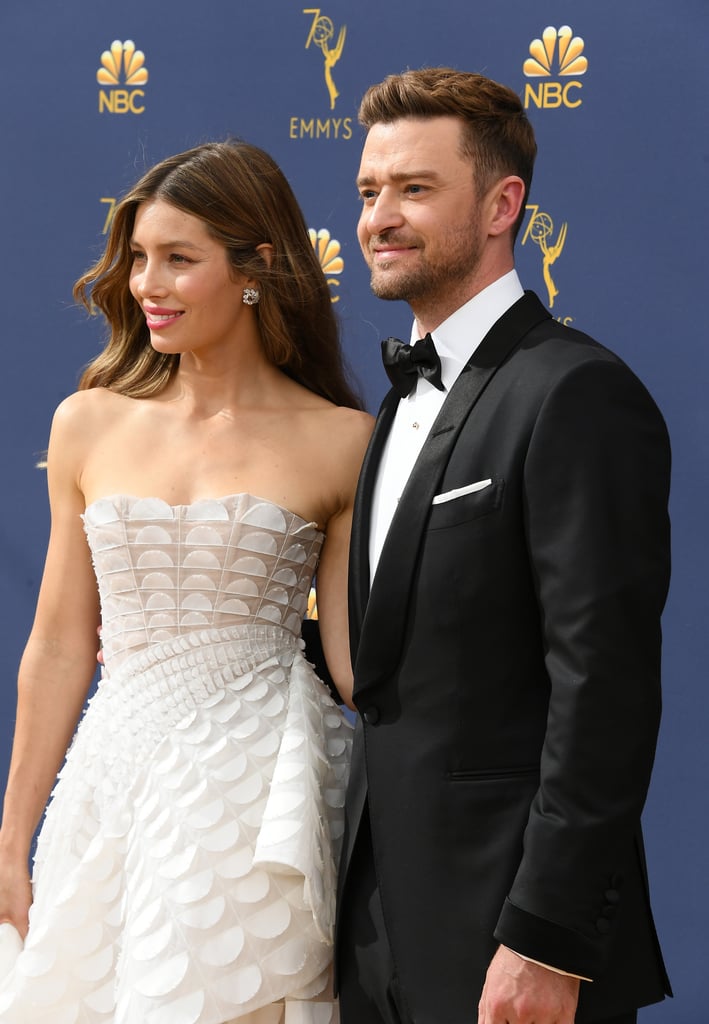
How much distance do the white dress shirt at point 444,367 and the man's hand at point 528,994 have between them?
0.51 metres

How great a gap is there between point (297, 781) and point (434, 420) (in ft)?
1.67

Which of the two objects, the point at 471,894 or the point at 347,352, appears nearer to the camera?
the point at 471,894

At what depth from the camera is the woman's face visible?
2.10m

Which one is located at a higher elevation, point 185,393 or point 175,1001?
point 185,393

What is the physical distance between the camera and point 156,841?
1896mm

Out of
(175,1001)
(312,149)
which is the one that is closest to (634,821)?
(175,1001)

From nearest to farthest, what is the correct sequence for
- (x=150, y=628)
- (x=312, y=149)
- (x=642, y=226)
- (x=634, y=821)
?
(x=634, y=821), (x=150, y=628), (x=642, y=226), (x=312, y=149)

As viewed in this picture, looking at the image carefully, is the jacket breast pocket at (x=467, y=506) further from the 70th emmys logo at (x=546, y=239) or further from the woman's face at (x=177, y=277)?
the 70th emmys logo at (x=546, y=239)

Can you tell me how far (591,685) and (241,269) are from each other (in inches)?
36.3

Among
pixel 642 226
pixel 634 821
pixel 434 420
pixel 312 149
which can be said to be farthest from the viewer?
pixel 312 149

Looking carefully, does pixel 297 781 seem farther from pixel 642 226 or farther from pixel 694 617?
pixel 642 226

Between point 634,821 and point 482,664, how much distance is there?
0.80 ft

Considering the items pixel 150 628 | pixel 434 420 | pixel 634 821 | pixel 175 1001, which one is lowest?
pixel 175 1001

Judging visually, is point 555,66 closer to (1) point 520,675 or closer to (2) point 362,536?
(2) point 362,536
